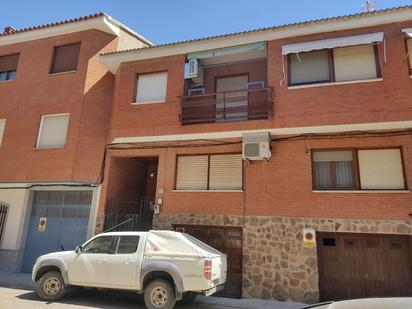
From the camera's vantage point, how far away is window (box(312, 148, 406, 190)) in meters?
9.33

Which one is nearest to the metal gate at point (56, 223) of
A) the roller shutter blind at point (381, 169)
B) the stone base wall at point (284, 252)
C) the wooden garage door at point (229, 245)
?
the wooden garage door at point (229, 245)

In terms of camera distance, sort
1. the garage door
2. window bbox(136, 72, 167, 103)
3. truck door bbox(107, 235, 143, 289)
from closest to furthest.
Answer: truck door bbox(107, 235, 143, 289) → the garage door → window bbox(136, 72, 167, 103)

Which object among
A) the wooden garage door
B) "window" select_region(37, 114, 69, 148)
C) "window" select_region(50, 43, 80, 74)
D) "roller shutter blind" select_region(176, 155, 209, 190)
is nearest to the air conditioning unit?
"roller shutter blind" select_region(176, 155, 209, 190)

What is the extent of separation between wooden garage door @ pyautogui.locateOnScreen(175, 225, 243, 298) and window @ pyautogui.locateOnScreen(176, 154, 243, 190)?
141 cm

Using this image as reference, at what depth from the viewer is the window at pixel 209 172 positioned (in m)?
10.9

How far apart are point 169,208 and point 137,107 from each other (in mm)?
4188

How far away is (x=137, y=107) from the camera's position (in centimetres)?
1237

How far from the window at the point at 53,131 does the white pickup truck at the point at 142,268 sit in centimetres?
542

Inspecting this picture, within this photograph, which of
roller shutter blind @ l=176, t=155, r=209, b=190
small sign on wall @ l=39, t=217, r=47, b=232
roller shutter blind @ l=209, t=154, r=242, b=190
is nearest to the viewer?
roller shutter blind @ l=209, t=154, r=242, b=190

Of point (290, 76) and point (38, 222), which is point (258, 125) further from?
point (38, 222)

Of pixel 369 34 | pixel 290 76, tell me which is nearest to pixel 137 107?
pixel 290 76

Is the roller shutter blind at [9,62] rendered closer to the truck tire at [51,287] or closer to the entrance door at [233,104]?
the entrance door at [233,104]

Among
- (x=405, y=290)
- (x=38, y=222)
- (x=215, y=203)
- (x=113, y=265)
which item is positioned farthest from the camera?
(x=38, y=222)

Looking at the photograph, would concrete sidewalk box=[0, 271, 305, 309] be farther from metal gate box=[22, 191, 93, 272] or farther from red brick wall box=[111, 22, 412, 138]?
red brick wall box=[111, 22, 412, 138]
